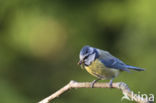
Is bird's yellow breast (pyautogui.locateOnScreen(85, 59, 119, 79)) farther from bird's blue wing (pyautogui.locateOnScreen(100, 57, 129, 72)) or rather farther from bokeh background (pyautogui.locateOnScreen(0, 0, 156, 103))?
bokeh background (pyautogui.locateOnScreen(0, 0, 156, 103))

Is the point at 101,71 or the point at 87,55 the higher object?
the point at 87,55

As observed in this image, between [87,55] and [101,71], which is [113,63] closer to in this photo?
[101,71]

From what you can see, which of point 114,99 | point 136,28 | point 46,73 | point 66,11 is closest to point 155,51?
point 136,28

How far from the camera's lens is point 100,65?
2.06 meters

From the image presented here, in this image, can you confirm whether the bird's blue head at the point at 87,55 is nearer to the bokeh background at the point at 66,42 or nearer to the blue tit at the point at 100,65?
the blue tit at the point at 100,65

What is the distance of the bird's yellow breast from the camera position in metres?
2.00

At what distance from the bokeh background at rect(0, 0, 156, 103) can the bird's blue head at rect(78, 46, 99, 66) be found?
4.78 ft

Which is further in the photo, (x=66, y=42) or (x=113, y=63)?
(x=66, y=42)

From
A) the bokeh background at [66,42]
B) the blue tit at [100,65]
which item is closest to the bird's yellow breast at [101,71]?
the blue tit at [100,65]

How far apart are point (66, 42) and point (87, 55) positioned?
2.29m

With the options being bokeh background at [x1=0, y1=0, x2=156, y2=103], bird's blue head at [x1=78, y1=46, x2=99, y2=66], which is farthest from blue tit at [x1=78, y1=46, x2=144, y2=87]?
bokeh background at [x1=0, y1=0, x2=156, y2=103]

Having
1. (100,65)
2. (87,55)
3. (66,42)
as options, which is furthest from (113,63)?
(66,42)

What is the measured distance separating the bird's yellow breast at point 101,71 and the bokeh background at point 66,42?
145cm

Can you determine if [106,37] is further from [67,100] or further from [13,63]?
[13,63]
